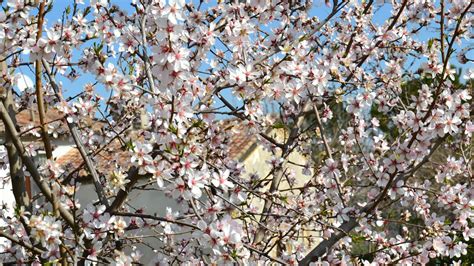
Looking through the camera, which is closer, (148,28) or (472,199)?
(148,28)

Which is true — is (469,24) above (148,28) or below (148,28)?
above

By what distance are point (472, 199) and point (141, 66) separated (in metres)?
2.71

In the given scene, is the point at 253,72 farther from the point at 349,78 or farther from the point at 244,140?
the point at 244,140

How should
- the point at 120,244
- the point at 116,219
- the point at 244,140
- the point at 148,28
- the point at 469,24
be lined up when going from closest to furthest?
the point at 116,219 → the point at 148,28 → the point at 120,244 → the point at 469,24 → the point at 244,140

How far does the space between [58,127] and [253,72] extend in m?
1.75

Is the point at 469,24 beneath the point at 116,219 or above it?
above

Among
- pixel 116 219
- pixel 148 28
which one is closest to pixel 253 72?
pixel 148 28

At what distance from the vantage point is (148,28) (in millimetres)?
3711

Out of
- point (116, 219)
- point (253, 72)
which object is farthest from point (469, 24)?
point (116, 219)

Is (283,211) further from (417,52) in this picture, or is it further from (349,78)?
(417,52)

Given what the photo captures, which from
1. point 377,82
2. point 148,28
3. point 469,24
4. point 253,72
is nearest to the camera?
point 253,72

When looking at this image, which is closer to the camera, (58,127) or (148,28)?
(148,28)

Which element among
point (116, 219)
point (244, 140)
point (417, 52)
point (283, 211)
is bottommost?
point (116, 219)

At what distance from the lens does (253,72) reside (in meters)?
3.11
